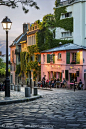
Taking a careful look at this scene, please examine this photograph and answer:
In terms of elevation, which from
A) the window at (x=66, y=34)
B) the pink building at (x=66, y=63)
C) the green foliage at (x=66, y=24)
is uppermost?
the green foliage at (x=66, y=24)

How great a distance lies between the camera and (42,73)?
50781 millimetres

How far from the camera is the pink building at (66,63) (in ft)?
132

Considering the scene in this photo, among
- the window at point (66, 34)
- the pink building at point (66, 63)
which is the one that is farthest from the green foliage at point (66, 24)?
the pink building at point (66, 63)

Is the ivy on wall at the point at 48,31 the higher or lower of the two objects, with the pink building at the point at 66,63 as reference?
higher

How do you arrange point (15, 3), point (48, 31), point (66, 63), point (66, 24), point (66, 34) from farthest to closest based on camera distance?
point (48, 31), point (66, 34), point (66, 24), point (66, 63), point (15, 3)

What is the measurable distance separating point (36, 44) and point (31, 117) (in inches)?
1748

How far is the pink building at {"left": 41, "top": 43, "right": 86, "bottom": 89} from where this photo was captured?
4016 cm

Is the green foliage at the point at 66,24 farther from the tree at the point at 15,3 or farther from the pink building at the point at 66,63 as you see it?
the tree at the point at 15,3

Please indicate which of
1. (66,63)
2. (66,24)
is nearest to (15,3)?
(66,63)

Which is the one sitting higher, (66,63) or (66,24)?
(66,24)

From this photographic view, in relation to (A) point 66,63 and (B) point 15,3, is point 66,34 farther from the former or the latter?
(B) point 15,3

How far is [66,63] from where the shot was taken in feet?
140

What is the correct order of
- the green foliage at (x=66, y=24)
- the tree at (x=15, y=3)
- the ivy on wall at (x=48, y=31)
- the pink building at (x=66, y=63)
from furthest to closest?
the ivy on wall at (x=48, y=31), the green foliage at (x=66, y=24), the pink building at (x=66, y=63), the tree at (x=15, y=3)

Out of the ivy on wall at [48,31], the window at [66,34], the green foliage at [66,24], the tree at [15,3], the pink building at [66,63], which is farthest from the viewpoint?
the ivy on wall at [48,31]
